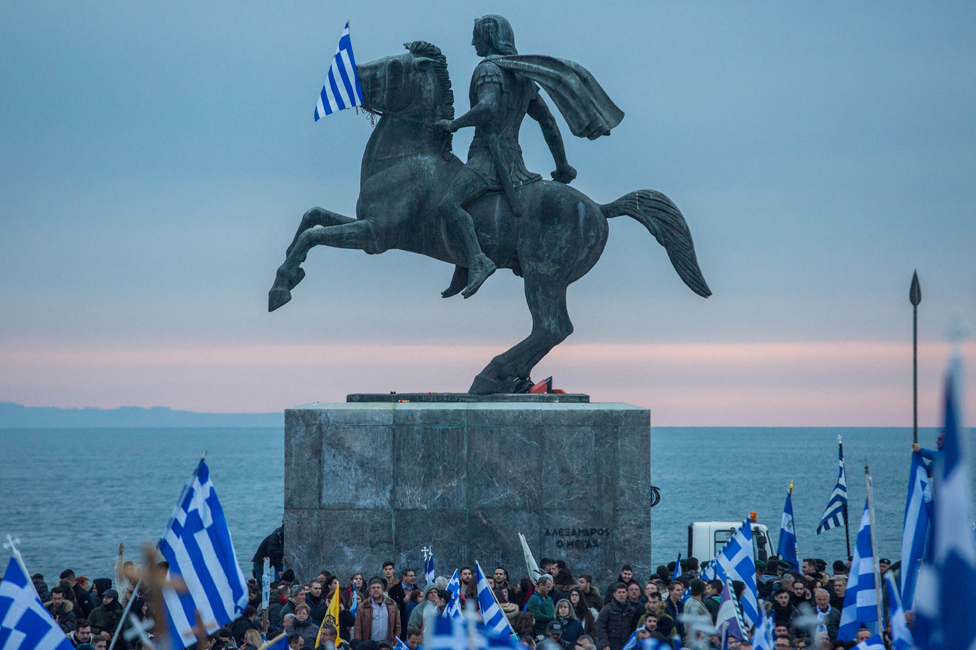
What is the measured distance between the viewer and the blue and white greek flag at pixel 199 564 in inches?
A: 321

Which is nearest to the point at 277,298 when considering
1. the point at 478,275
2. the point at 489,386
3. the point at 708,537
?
the point at 478,275

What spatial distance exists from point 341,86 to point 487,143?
193 cm

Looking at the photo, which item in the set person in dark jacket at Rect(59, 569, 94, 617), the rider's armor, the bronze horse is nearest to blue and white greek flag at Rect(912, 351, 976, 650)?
person in dark jacket at Rect(59, 569, 94, 617)

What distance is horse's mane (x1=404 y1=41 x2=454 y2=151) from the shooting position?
16.7 metres

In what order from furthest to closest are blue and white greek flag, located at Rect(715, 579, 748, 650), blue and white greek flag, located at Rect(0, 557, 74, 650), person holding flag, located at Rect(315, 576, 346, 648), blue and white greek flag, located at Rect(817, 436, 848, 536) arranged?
blue and white greek flag, located at Rect(817, 436, 848, 536), person holding flag, located at Rect(315, 576, 346, 648), blue and white greek flag, located at Rect(715, 579, 748, 650), blue and white greek flag, located at Rect(0, 557, 74, 650)

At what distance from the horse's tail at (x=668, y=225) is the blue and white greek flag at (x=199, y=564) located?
9379 mm

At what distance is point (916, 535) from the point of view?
995 cm

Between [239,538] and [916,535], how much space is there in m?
48.7

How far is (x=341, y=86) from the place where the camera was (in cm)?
1638

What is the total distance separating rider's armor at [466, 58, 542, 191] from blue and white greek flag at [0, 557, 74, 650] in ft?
30.6

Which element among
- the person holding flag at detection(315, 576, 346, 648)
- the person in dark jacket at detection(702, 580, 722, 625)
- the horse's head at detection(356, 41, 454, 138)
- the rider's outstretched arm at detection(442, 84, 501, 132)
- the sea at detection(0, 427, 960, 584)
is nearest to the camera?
the person holding flag at detection(315, 576, 346, 648)

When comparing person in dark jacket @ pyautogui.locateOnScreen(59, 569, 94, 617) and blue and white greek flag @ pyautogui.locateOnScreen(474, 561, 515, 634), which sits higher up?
blue and white greek flag @ pyautogui.locateOnScreen(474, 561, 515, 634)

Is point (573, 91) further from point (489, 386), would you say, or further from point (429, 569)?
point (429, 569)

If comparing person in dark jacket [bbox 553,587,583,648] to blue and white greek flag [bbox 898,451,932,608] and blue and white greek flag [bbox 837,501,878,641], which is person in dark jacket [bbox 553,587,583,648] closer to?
blue and white greek flag [bbox 837,501,878,641]
